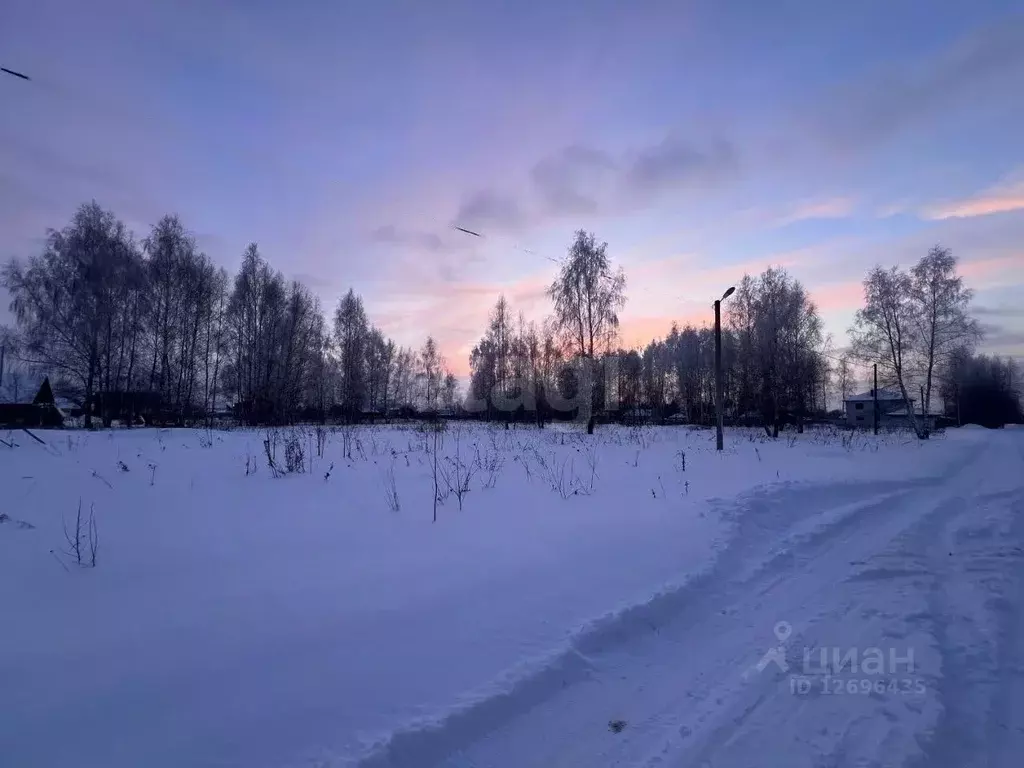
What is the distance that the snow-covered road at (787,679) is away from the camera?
103 inches

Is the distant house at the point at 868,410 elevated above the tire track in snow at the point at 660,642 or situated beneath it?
elevated above

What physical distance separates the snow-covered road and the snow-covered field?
2cm

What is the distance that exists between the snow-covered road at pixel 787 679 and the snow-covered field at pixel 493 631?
0.06ft

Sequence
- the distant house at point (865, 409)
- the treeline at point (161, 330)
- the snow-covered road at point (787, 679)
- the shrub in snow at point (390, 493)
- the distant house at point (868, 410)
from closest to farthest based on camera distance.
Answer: the snow-covered road at point (787, 679) → the shrub in snow at point (390, 493) → the treeline at point (161, 330) → the distant house at point (868, 410) → the distant house at point (865, 409)

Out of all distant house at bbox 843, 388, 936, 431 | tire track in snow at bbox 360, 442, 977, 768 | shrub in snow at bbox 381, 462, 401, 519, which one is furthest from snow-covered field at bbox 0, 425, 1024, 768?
distant house at bbox 843, 388, 936, 431

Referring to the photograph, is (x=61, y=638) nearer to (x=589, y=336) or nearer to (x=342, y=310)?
(x=589, y=336)

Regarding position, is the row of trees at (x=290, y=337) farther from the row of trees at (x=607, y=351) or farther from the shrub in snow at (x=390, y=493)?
the shrub in snow at (x=390, y=493)

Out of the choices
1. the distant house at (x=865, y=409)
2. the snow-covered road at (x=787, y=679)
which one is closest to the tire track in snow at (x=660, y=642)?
the snow-covered road at (x=787, y=679)

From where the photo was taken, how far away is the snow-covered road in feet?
8.60

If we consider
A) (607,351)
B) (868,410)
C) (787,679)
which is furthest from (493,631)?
(868,410)

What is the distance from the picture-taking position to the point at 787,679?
130 inches

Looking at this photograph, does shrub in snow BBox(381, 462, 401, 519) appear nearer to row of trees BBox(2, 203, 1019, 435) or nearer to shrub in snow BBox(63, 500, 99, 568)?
shrub in snow BBox(63, 500, 99, 568)

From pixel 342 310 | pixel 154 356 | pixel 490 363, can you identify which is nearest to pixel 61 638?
pixel 154 356

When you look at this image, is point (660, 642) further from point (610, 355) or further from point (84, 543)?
point (610, 355)
